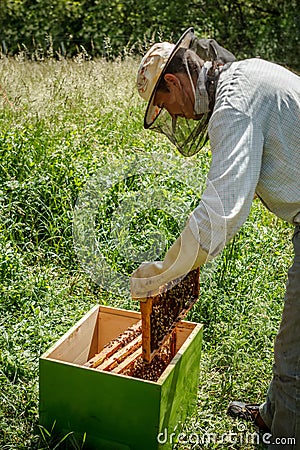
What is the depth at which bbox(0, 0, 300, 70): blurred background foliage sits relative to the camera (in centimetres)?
1222

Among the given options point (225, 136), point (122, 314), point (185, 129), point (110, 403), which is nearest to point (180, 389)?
point (110, 403)

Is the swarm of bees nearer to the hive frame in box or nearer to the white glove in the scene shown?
the hive frame in box

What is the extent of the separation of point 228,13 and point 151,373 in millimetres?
11695

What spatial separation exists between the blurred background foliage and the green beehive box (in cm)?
1010

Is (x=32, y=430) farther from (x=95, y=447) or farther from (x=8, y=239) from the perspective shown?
(x=8, y=239)

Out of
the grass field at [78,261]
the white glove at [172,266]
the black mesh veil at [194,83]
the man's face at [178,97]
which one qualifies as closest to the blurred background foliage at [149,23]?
the grass field at [78,261]

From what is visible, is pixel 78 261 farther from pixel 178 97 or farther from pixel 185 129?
pixel 178 97

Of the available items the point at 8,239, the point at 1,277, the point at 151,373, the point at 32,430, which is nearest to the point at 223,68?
the point at 151,373

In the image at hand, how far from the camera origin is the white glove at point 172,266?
2.02m

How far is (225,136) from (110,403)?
113 centimetres

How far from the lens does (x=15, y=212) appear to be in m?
4.28

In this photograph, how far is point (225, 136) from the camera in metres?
2.00
